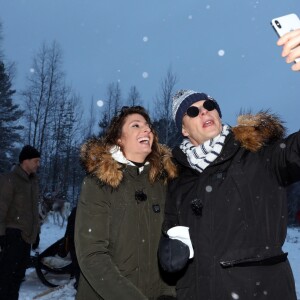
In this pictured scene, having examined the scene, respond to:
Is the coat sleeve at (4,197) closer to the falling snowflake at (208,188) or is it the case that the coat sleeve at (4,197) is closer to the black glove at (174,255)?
the black glove at (174,255)

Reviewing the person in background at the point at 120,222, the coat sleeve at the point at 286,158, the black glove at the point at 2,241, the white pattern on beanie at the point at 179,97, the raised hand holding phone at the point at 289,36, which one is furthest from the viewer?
the black glove at the point at 2,241

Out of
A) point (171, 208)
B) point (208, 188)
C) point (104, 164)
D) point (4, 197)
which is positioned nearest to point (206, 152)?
point (208, 188)

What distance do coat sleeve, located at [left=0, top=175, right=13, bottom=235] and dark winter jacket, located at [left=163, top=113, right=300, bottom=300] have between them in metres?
3.88

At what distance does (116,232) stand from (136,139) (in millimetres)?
742

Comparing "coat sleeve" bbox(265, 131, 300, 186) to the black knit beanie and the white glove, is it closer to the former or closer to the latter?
the white glove

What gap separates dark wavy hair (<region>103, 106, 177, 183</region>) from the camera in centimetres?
279

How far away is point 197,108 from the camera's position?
2889mm

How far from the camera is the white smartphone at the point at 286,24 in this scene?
1.55 metres

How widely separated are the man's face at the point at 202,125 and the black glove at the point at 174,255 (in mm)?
802

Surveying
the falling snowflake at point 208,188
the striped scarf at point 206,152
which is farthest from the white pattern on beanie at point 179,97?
the falling snowflake at point 208,188

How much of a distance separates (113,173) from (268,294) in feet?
3.82

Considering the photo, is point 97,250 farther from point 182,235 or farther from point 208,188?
point 208,188

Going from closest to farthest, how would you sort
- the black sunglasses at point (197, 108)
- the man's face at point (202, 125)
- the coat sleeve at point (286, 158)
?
the coat sleeve at point (286, 158) < the man's face at point (202, 125) < the black sunglasses at point (197, 108)

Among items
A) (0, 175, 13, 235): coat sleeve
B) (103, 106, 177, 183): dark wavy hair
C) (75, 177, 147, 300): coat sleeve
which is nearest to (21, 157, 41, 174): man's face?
(0, 175, 13, 235): coat sleeve
